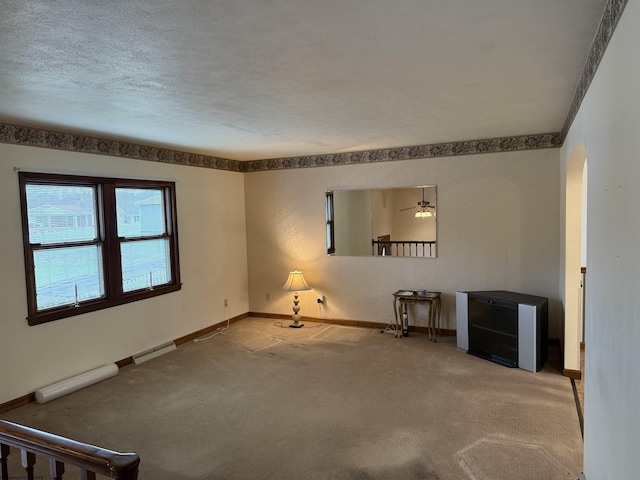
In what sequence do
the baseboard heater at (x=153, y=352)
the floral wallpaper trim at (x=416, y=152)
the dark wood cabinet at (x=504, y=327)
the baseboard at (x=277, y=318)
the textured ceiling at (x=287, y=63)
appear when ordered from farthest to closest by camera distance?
the baseboard at (x=277, y=318) → the floral wallpaper trim at (x=416, y=152) → the baseboard heater at (x=153, y=352) → the dark wood cabinet at (x=504, y=327) → the textured ceiling at (x=287, y=63)

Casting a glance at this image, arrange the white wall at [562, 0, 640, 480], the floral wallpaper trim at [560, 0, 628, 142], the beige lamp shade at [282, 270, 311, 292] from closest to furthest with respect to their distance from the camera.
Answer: the white wall at [562, 0, 640, 480] < the floral wallpaper trim at [560, 0, 628, 142] < the beige lamp shade at [282, 270, 311, 292]

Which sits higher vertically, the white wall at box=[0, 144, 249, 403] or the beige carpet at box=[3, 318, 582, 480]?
the white wall at box=[0, 144, 249, 403]

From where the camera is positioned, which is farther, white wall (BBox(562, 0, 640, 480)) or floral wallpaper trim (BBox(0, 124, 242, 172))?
floral wallpaper trim (BBox(0, 124, 242, 172))

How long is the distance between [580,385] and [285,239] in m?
4.03

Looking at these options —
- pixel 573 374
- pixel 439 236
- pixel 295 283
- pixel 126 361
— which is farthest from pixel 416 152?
pixel 126 361

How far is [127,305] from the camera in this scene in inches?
185

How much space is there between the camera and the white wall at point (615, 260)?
4.57 feet

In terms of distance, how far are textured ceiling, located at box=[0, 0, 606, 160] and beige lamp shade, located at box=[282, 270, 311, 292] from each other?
2.58 m

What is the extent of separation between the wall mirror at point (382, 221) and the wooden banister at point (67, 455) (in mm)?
4647

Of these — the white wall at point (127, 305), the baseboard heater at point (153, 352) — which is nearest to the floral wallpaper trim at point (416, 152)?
the white wall at point (127, 305)

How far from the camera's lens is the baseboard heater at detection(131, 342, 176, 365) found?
4.75 m

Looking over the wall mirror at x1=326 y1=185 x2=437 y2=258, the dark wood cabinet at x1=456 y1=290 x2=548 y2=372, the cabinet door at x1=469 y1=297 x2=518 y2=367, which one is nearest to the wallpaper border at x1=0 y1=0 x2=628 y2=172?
the wall mirror at x1=326 y1=185 x2=437 y2=258

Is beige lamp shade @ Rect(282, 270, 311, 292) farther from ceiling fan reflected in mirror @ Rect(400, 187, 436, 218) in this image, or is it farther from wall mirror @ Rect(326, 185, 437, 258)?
ceiling fan reflected in mirror @ Rect(400, 187, 436, 218)

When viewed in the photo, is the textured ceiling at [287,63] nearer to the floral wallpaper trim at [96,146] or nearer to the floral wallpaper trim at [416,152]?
the floral wallpaper trim at [96,146]
